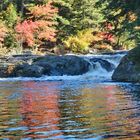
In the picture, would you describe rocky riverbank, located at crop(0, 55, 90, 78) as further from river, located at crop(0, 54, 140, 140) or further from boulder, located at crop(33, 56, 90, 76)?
river, located at crop(0, 54, 140, 140)

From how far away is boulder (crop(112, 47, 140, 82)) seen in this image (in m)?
28.8

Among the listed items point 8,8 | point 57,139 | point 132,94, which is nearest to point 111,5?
point 132,94

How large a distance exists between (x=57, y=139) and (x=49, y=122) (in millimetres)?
2322

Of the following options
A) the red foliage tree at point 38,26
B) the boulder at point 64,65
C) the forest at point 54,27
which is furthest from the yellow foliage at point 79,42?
the boulder at point 64,65

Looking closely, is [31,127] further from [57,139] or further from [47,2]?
[47,2]

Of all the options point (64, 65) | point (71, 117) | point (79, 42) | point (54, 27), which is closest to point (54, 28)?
→ point (54, 27)

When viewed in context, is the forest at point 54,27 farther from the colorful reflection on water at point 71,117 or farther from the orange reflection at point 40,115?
the colorful reflection on water at point 71,117

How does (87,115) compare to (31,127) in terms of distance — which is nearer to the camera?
(31,127)

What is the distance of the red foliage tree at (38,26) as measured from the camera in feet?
180

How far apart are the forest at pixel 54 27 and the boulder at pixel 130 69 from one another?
23850 millimetres

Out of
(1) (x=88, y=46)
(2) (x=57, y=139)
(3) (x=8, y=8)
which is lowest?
(2) (x=57, y=139)

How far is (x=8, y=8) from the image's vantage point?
186ft

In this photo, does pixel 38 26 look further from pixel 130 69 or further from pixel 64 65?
pixel 130 69

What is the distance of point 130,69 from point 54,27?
3064cm
